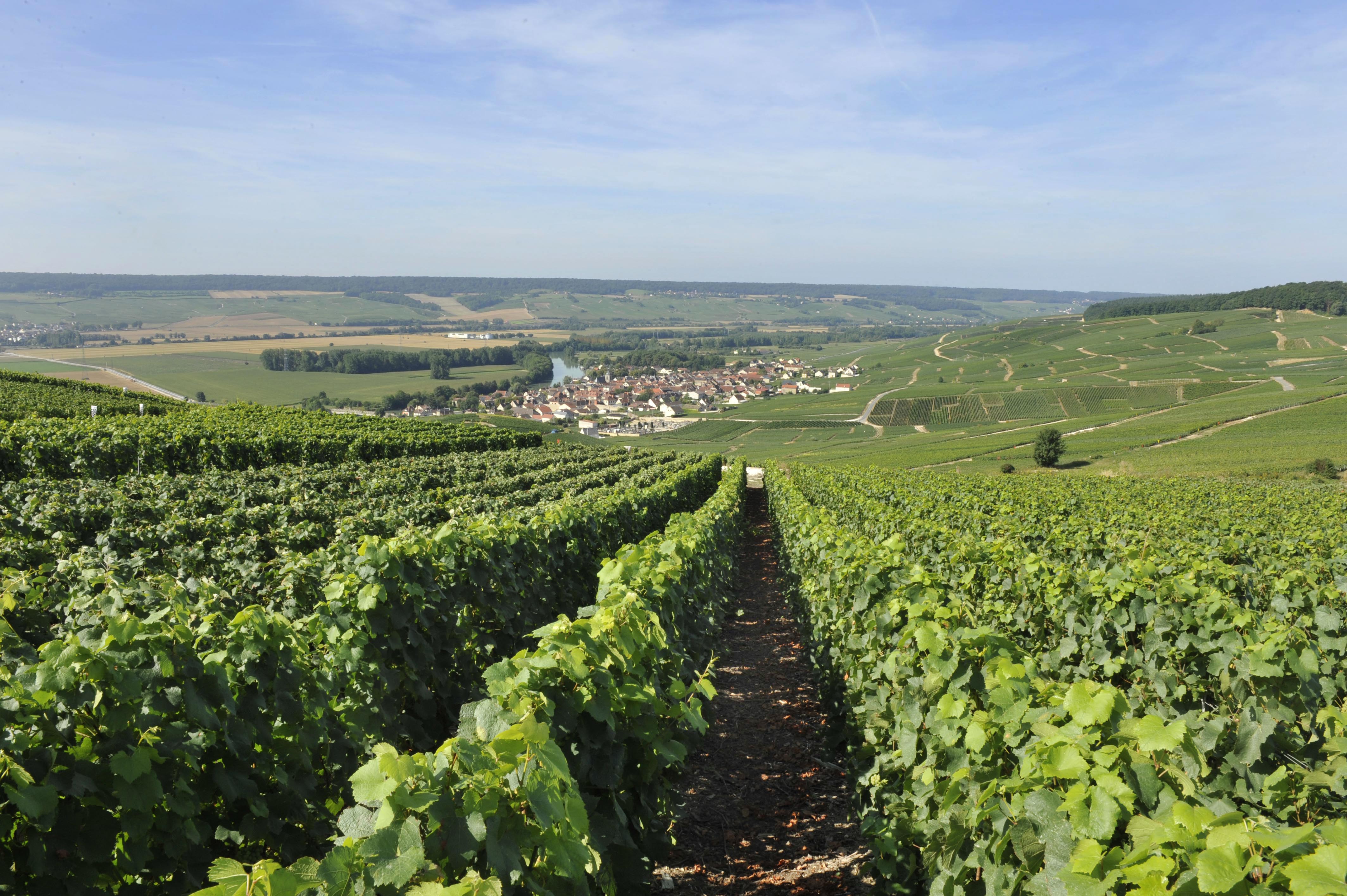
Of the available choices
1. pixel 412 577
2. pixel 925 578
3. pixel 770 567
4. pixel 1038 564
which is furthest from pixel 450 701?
pixel 770 567

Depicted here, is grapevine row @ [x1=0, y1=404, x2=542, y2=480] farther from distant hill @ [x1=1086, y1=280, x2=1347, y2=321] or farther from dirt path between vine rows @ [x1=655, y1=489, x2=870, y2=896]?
distant hill @ [x1=1086, y1=280, x2=1347, y2=321]

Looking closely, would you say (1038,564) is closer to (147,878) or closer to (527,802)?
(527,802)

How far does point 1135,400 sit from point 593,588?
102241 mm

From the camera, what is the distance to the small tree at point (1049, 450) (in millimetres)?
57625

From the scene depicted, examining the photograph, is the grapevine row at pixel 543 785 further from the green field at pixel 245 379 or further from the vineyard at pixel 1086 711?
the green field at pixel 245 379

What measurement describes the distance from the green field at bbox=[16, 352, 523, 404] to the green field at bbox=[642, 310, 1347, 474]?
5134 centimetres

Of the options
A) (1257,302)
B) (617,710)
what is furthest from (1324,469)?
(1257,302)

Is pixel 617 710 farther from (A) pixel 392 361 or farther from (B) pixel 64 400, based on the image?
(A) pixel 392 361

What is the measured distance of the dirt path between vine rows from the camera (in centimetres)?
476

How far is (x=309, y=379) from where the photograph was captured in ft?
399

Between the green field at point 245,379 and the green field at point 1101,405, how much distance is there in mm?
51342

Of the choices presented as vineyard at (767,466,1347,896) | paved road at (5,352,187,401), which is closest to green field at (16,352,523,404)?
paved road at (5,352,187,401)

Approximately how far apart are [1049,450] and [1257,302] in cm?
15602

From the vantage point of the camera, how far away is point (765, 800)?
5.90m
